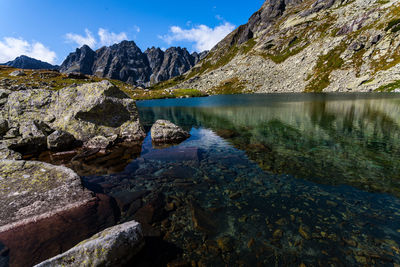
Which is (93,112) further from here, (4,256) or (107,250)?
(107,250)

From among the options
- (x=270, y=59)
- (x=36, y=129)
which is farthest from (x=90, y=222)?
(x=270, y=59)

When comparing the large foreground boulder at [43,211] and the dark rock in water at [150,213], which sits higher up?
the large foreground boulder at [43,211]

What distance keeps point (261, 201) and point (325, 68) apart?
168 meters

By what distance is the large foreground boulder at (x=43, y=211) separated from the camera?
19.9 feet

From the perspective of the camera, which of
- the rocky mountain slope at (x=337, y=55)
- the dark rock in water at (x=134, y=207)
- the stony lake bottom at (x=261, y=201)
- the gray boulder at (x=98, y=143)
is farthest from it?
the rocky mountain slope at (x=337, y=55)

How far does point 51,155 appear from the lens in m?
16.6

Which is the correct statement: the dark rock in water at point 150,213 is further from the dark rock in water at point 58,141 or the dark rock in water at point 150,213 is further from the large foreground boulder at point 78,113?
the dark rock in water at point 58,141

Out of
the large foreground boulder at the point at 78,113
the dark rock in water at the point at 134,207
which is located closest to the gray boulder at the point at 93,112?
the large foreground boulder at the point at 78,113

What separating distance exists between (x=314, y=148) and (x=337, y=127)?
1150cm

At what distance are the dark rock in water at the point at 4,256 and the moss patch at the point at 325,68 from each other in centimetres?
15471

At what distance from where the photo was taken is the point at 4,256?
5.56 metres

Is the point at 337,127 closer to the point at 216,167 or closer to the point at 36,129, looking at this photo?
the point at 216,167

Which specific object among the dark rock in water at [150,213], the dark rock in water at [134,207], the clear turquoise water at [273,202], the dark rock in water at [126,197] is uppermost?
the dark rock in water at [126,197]

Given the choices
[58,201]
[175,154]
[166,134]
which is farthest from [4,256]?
[166,134]
